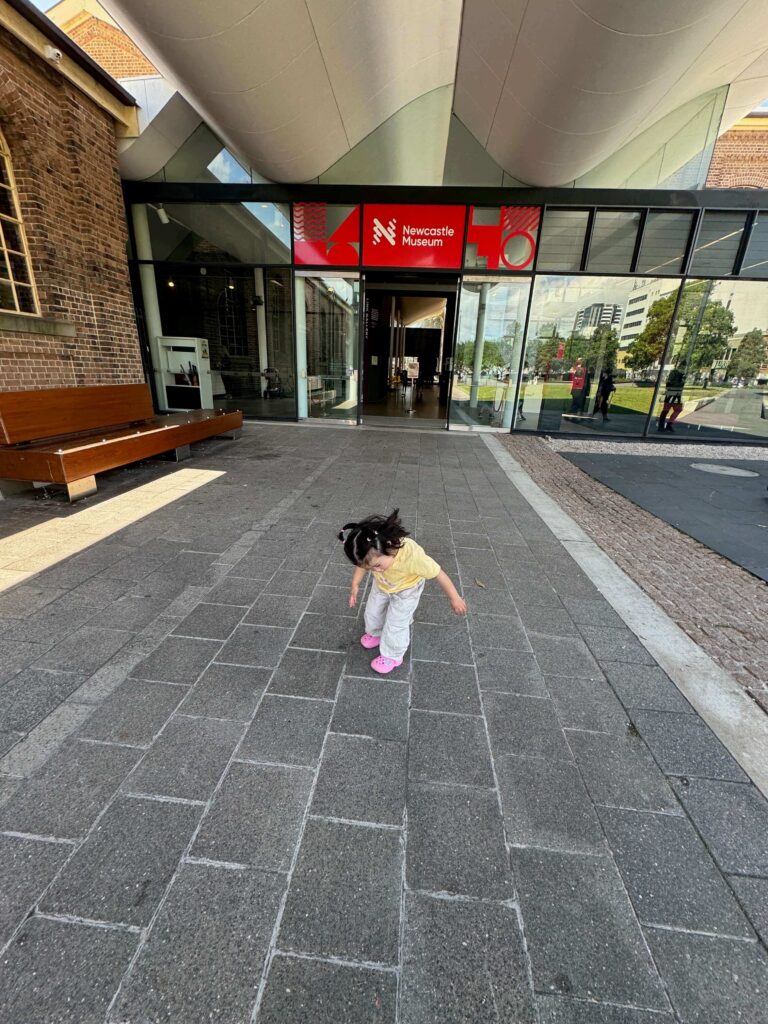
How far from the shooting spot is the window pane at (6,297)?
643 cm

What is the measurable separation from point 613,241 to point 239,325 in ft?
28.3

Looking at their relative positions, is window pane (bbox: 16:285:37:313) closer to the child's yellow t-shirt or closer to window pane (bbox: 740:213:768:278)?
the child's yellow t-shirt

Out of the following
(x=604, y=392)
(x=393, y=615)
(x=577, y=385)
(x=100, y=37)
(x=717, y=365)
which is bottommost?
(x=393, y=615)

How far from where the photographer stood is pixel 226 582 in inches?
129

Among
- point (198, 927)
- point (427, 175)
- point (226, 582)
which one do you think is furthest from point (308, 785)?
point (427, 175)

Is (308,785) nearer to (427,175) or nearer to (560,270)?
(560,270)

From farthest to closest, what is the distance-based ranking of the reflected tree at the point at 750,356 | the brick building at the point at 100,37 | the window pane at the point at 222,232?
1. the brick building at the point at 100,37
2. the reflected tree at the point at 750,356
3. the window pane at the point at 222,232

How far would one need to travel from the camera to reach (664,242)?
9.02 m

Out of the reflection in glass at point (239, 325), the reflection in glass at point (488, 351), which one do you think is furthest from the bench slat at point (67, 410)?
the reflection in glass at point (488, 351)

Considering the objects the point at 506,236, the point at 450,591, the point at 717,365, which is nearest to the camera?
the point at 450,591

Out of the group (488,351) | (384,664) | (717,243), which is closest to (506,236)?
(488,351)

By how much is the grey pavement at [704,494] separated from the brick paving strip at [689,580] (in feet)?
0.74

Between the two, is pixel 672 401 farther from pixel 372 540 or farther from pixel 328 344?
pixel 372 540

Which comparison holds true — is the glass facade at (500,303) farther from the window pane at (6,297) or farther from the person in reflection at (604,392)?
the window pane at (6,297)
